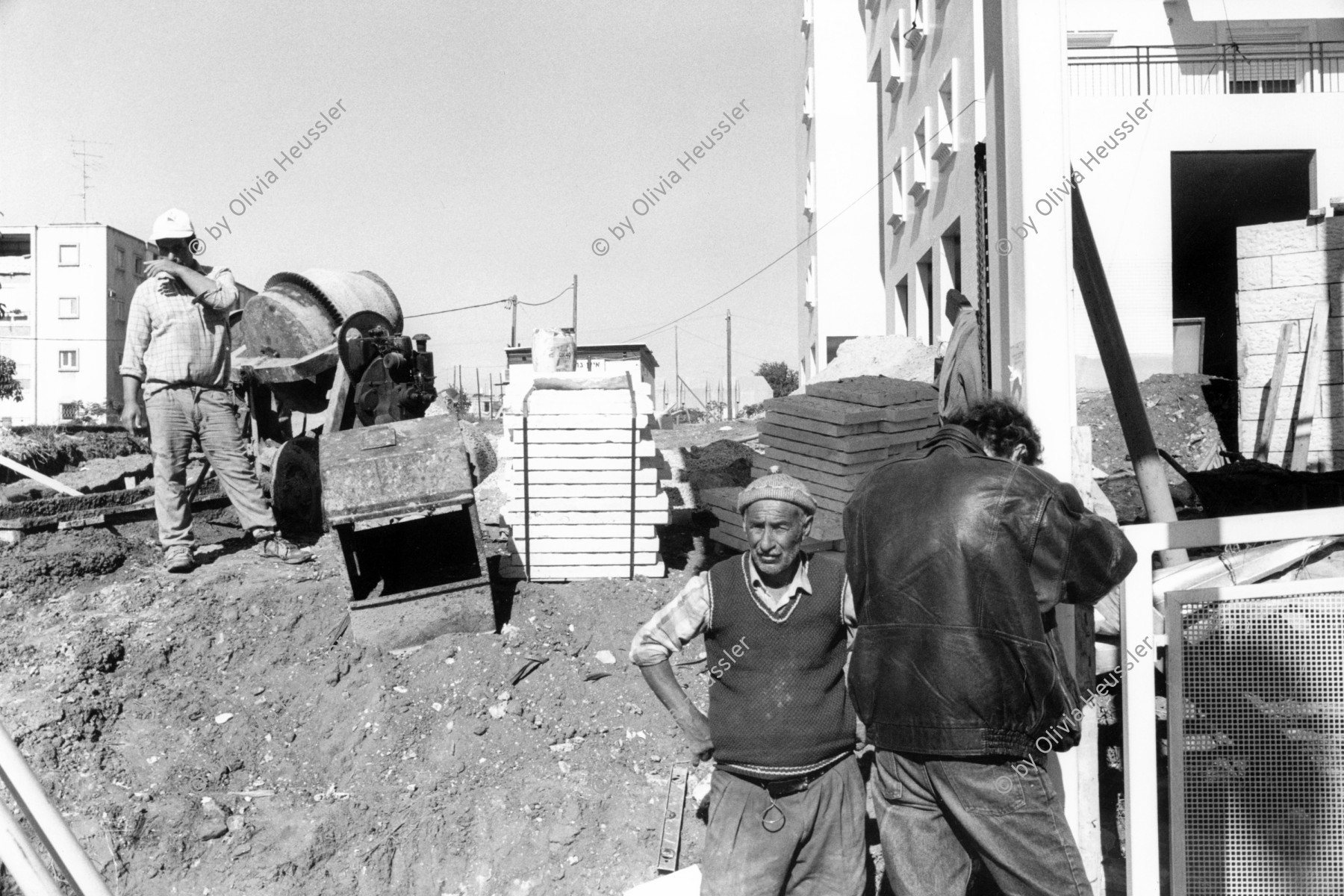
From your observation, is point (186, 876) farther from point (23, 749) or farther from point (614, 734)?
point (614, 734)

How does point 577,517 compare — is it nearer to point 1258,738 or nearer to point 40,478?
point 40,478

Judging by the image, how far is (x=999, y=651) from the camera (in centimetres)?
288

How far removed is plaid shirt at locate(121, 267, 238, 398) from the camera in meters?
6.54

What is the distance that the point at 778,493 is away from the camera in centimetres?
329

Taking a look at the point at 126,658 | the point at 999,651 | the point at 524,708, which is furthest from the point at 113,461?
the point at 999,651

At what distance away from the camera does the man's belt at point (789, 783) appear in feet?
10.6

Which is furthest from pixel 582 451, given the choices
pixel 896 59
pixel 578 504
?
pixel 896 59

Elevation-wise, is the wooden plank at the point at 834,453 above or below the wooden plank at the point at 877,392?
below

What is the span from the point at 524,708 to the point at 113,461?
506 inches

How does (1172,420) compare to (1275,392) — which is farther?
(1172,420)

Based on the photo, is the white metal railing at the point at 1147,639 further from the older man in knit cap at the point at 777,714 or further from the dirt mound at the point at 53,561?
the dirt mound at the point at 53,561

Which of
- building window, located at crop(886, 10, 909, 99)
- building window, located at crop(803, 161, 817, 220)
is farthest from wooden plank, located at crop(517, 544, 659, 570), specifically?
building window, located at crop(803, 161, 817, 220)

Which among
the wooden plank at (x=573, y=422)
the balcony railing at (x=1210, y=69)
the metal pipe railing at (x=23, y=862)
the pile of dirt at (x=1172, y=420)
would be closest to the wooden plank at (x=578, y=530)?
the wooden plank at (x=573, y=422)

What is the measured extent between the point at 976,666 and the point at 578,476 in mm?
4184
